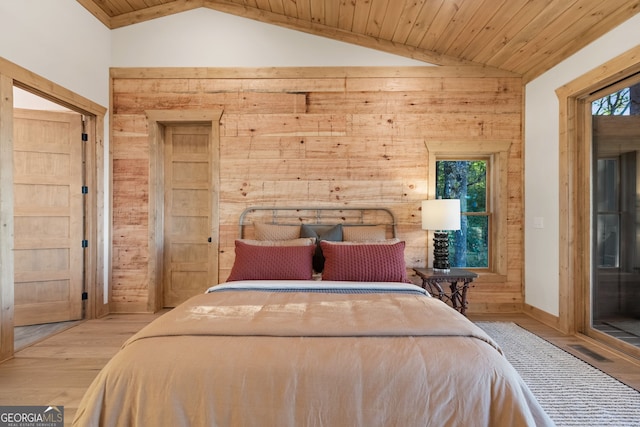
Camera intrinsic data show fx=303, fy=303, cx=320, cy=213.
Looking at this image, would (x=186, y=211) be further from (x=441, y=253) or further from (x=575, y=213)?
(x=575, y=213)

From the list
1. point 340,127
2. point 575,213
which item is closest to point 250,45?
point 340,127

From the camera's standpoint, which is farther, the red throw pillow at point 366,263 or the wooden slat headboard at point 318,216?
the wooden slat headboard at point 318,216

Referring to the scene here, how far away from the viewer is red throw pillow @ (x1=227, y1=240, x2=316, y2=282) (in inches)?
99.2

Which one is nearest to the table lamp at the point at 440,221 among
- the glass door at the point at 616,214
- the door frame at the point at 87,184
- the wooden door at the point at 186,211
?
the glass door at the point at 616,214

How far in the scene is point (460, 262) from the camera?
3689mm

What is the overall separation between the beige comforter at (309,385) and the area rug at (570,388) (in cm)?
95

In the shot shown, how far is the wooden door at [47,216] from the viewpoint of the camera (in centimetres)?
321

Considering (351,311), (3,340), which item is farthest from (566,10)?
(3,340)

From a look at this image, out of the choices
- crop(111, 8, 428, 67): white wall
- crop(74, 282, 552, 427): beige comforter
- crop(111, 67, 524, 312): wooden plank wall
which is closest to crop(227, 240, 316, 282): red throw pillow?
crop(111, 67, 524, 312): wooden plank wall

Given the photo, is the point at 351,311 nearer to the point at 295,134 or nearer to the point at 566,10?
the point at 295,134

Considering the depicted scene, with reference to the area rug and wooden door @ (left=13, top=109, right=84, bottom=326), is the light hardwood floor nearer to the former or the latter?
the area rug

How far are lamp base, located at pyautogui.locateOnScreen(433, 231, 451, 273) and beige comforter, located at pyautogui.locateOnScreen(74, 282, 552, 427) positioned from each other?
6.30ft

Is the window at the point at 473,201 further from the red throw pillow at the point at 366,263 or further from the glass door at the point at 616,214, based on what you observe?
the red throw pillow at the point at 366,263

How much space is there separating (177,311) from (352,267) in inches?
53.2
